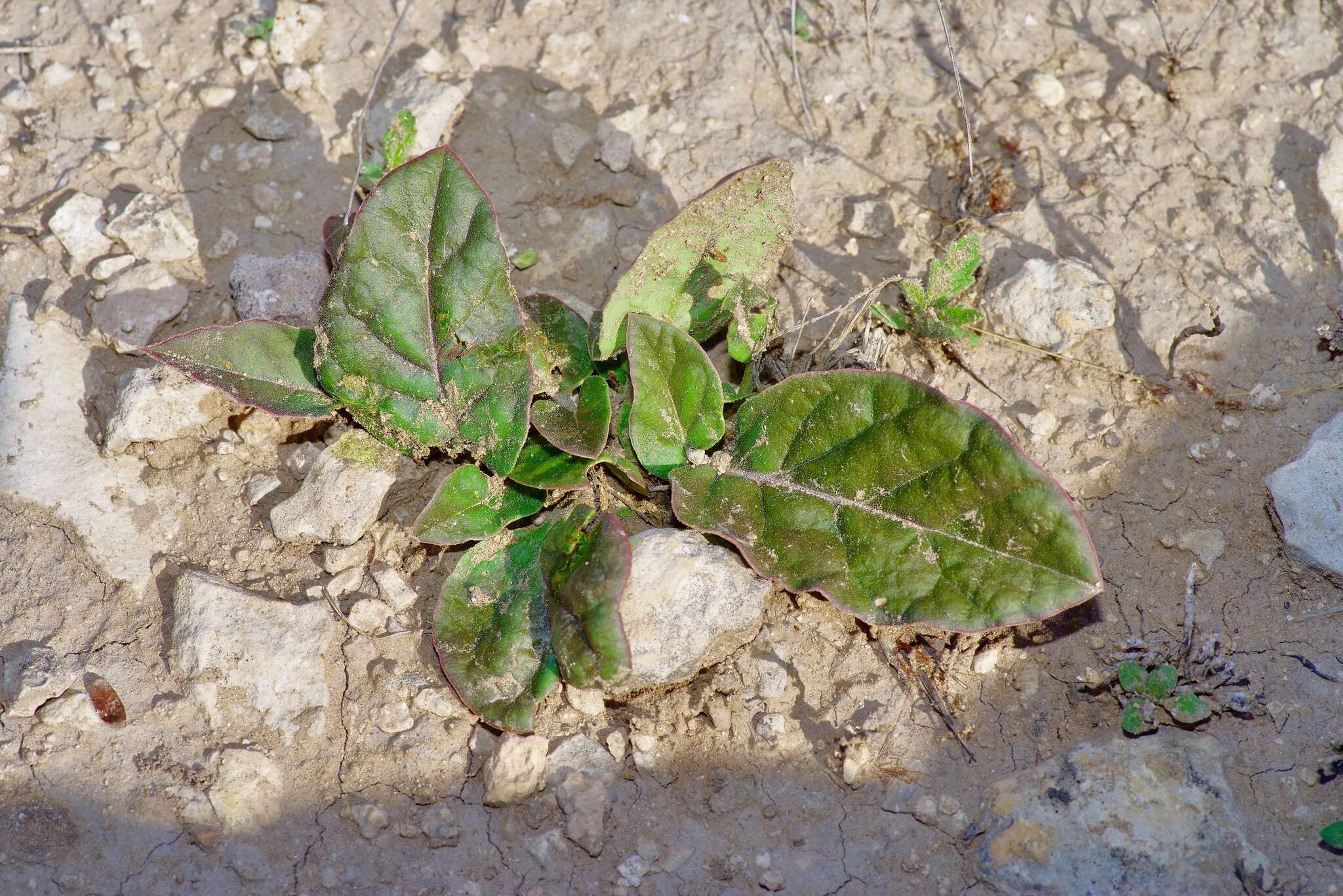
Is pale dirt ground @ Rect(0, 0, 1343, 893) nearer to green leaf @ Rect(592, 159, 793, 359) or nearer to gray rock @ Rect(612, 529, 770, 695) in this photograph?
gray rock @ Rect(612, 529, 770, 695)

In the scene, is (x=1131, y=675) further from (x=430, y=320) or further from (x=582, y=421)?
(x=430, y=320)

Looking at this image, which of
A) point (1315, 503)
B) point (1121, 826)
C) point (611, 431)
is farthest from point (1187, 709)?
point (611, 431)

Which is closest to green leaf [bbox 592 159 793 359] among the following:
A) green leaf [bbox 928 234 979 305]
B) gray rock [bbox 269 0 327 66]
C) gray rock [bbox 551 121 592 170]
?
green leaf [bbox 928 234 979 305]

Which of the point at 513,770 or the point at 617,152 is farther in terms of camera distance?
the point at 617,152

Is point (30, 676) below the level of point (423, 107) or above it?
below

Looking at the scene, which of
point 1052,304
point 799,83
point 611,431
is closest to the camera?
point 611,431

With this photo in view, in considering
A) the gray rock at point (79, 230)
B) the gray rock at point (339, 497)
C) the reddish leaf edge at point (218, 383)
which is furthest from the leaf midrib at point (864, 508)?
the gray rock at point (79, 230)

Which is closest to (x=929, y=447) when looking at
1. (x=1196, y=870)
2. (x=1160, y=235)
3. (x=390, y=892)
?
(x=1196, y=870)
